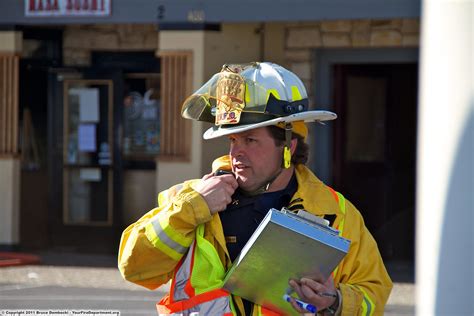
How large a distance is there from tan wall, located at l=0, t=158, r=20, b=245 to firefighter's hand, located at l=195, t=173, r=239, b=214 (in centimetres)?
861

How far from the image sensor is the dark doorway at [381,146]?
1129cm

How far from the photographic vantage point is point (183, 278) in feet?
9.92

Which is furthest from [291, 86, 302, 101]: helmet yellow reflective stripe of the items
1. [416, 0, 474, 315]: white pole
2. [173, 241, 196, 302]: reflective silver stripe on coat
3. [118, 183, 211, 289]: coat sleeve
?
[416, 0, 474, 315]: white pole

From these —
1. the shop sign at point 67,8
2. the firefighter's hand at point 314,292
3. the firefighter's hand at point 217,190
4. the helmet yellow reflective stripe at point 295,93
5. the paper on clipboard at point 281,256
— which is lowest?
the firefighter's hand at point 314,292

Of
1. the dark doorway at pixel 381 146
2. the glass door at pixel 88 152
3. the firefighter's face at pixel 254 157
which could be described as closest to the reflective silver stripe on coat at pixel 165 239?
the firefighter's face at pixel 254 157

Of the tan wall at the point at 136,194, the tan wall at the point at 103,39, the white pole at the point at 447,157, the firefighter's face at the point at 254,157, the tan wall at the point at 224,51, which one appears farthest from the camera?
the tan wall at the point at 136,194

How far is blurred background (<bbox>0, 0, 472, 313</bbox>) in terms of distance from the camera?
1067cm

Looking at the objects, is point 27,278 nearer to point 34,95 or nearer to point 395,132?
point 34,95

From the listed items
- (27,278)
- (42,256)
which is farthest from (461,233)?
(42,256)

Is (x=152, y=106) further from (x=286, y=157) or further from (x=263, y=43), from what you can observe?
(x=286, y=157)

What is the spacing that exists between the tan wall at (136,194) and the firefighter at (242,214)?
28.0 ft

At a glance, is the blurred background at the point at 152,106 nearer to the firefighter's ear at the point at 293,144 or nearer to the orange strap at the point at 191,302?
the firefighter's ear at the point at 293,144

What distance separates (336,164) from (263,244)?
8595 mm

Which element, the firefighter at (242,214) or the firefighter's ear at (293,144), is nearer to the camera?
the firefighter at (242,214)
